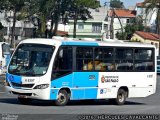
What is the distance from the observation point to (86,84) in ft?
77.3

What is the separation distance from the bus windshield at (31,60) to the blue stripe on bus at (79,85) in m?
0.73

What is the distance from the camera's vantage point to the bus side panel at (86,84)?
2312 cm

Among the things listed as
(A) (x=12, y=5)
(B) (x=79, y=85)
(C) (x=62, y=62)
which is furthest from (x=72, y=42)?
(A) (x=12, y=5)

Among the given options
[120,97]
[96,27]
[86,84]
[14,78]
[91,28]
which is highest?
[14,78]

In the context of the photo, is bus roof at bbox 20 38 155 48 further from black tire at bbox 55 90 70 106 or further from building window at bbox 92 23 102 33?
building window at bbox 92 23 102 33

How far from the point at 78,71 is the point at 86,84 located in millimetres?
689

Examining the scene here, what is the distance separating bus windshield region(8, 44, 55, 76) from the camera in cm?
2208

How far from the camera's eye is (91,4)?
3167 inches

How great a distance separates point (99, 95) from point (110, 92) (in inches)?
27.1

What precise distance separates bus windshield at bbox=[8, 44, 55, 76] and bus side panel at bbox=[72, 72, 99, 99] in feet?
4.77

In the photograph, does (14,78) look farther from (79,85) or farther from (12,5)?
(12,5)

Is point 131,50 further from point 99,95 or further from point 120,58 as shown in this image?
point 99,95

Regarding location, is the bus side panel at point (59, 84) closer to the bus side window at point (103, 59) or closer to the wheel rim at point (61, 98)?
the wheel rim at point (61, 98)

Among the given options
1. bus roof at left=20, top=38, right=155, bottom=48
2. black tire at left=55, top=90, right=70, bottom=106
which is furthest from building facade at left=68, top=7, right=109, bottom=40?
black tire at left=55, top=90, right=70, bottom=106
